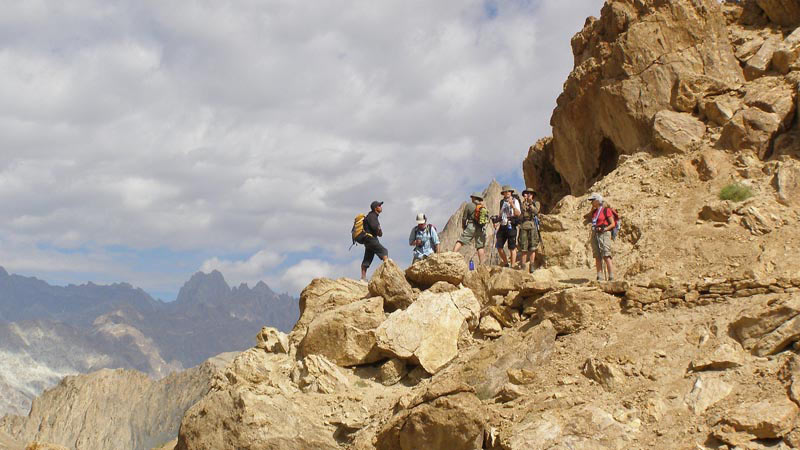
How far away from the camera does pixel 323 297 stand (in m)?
19.5

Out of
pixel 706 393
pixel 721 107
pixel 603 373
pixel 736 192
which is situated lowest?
pixel 706 393

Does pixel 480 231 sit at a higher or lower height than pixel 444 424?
higher

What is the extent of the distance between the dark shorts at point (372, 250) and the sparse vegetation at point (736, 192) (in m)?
9.56

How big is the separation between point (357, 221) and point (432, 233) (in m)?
2.29

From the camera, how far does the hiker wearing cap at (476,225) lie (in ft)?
68.1

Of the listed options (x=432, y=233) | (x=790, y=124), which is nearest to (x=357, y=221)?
(x=432, y=233)

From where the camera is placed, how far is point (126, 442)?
190875mm

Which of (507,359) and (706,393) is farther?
(507,359)

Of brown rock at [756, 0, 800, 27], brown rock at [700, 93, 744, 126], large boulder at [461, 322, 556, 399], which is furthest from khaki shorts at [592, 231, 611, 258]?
brown rock at [756, 0, 800, 27]

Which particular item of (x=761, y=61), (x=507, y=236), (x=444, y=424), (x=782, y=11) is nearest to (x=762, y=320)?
(x=444, y=424)

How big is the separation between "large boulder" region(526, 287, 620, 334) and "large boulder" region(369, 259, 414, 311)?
3972 millimetres

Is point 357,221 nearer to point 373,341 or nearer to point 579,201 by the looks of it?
point 373,341

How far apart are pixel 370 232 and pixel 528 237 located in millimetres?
4662

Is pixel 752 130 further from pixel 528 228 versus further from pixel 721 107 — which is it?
pixel 528 228
